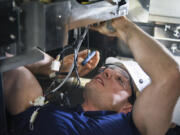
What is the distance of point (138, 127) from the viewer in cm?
142

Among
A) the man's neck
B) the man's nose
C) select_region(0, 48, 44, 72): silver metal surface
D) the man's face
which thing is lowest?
the man's neck

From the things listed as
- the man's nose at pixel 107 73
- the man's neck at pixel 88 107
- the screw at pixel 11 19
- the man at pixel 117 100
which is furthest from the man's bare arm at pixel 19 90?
the screw at pixel 11 19

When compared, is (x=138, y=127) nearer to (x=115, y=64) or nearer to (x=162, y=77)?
(x=162, y=77)

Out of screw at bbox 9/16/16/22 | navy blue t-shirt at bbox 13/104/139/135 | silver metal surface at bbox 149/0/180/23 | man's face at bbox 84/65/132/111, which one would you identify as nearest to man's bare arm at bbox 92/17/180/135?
navy blue t-shirt at bbox 13/104/139/135

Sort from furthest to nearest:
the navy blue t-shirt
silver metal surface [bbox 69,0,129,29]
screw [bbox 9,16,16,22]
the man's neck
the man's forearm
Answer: the man's neck < the navy blue t-shirt < the man's forearm < silver metal surface [bbox 69,0,129,29] < screw [bbox 9,16,16,22]

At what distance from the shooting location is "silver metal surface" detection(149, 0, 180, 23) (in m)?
1.69

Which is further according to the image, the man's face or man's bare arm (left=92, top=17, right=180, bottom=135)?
the man's face

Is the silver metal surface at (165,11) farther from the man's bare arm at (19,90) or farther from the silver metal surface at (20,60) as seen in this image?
the silver metal surface at (20,60)

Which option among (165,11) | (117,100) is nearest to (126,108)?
(117,100)

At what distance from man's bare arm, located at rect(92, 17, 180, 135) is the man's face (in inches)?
11.6

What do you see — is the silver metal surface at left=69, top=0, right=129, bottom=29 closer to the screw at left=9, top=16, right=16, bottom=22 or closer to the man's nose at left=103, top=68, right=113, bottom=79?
the screw at left=9, top=16, right=16, bottom=22

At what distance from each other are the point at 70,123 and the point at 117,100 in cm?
38

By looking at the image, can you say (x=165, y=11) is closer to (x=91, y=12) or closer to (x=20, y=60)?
(x=91, y=12)

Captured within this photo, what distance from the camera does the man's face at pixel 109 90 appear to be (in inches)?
64.4
